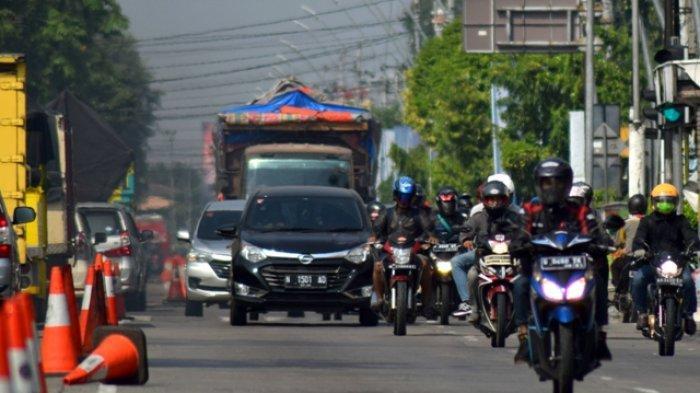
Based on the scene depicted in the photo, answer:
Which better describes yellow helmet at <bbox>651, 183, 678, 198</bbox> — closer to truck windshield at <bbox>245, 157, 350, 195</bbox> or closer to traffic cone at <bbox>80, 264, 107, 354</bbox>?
traffic cone at <bbox>80, 264, 107, 354</bbox>

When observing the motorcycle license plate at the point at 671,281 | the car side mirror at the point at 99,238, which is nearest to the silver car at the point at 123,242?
the car side mirror at the point at 99,238

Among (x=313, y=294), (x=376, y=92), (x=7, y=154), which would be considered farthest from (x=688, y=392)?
(x=376, y=92)

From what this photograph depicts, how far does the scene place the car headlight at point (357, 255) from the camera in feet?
84.0

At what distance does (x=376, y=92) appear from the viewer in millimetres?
145875

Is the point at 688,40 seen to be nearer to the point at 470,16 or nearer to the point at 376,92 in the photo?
the point at 470,16

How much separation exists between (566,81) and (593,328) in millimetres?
43689

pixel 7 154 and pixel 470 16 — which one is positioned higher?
pixel 470 16

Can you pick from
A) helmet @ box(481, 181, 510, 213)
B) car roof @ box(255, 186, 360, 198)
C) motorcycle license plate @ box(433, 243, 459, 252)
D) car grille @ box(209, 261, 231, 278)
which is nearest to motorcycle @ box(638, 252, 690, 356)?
helmet @ box(481, 181, 510, 213)

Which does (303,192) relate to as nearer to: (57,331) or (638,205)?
(638,205)

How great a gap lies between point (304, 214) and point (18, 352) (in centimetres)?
1745

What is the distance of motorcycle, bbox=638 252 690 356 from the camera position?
2055 centimetres

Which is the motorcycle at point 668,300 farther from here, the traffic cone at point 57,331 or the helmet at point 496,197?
the traffic cone at point 57,331

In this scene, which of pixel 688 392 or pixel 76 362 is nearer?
pixel 688 392

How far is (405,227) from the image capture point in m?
23.9
